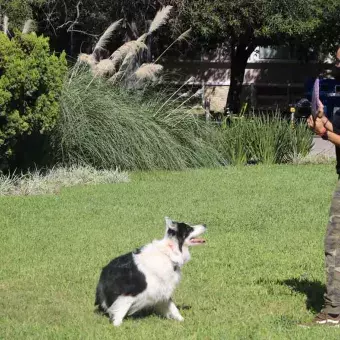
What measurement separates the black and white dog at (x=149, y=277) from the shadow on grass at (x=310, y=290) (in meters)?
1.16

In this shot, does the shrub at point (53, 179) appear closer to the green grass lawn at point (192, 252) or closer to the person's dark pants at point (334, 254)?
the green grass lawn at point (192, 252)

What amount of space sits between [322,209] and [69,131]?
5.42m

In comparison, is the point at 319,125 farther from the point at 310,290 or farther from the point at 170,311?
the point at 310,290

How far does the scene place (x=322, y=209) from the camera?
1127cm

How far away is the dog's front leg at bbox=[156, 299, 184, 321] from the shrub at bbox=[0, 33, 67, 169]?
735 cm

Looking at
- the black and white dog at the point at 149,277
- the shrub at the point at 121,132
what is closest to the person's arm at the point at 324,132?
the black and white dog at the point at 149,277

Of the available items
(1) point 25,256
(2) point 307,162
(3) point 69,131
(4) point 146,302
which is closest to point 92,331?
(4) point 146,302

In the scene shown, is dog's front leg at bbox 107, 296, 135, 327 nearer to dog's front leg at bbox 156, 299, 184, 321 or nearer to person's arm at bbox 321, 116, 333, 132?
dog's front leg at bbox 156, 299, 184, 321

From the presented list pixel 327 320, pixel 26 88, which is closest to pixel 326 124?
pixel 327 320

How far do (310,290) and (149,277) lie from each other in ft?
5.99

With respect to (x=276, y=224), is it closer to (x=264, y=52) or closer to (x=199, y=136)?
(x=199, y=136)

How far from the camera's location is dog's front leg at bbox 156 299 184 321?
6.19 meters

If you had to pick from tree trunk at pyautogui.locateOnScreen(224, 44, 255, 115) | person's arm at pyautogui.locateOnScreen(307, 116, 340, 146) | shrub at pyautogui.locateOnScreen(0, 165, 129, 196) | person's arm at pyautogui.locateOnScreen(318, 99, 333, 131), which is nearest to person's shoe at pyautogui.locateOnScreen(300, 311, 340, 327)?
person's arm at pyautogui.locateOnScreen(307, 116, 340, 146)

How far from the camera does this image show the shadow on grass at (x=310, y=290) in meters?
6.64
